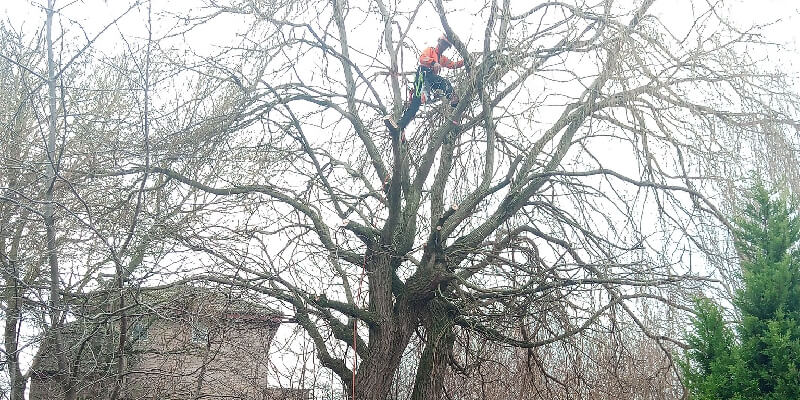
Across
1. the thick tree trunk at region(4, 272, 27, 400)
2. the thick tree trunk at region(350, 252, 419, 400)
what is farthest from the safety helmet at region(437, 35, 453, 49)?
the thick tree trunk at region(4, 272, 27, 400)

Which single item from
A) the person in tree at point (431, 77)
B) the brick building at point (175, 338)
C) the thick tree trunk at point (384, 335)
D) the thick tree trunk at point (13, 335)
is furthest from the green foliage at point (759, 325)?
the thick tree trunk at point (13, 335)

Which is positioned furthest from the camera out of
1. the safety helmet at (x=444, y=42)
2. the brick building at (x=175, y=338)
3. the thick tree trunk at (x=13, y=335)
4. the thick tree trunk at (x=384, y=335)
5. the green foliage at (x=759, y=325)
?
the safety helmet at (x=444, y=42)

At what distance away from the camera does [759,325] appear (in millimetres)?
4918

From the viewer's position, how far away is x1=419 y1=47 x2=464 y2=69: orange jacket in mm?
7418

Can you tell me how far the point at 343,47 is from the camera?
314 inches

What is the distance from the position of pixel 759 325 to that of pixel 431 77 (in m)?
3.88

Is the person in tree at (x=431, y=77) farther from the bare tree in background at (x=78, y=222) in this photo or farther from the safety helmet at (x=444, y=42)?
the bare tree in background at (x=78, y=222)

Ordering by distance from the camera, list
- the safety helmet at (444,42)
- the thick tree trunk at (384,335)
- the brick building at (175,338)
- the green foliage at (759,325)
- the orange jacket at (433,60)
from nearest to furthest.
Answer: the green foliage at (759,325), the brick building at (175,338), the thick tree trunk at (384,335), the safety helmet at (444,42), the orange jacket at (433,60)

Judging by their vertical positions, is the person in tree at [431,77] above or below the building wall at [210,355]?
above

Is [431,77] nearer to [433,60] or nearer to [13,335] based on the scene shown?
[433,60]

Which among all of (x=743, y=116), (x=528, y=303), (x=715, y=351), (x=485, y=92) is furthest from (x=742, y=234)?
(x=485, y=92)

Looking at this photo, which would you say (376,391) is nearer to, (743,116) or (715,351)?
(715,351)

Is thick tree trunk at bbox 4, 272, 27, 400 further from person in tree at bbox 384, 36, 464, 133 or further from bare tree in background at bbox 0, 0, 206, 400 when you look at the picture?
person in tree at bbox 384, 36, 464, 133

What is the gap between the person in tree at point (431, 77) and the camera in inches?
289
